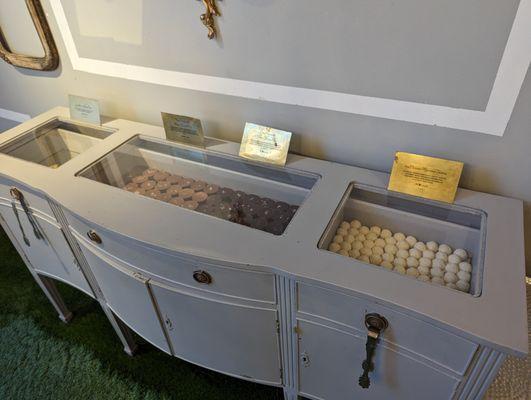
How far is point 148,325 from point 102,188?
44 centimetres

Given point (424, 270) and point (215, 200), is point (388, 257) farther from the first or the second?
point (215, 200)

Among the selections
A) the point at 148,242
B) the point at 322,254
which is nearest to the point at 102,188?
the point at 148,242

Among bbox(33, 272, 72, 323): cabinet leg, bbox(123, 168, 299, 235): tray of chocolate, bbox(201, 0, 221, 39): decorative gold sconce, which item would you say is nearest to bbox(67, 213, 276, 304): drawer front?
bbox(123, 168, 299, 235): tray of chocolate

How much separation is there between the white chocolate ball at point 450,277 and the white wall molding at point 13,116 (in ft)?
5.92

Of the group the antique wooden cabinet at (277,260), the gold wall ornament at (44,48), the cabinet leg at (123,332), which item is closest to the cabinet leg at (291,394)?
the antique wooden cabinet at (277,260)

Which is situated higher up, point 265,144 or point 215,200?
point 265,144

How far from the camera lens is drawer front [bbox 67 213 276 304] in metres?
0.78

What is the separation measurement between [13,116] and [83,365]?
1190 mm

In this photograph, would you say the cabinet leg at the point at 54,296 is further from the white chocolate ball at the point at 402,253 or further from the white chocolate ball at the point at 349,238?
the white chocolate ball at the point at 402,253

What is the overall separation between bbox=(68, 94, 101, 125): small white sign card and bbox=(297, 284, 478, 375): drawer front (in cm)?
96

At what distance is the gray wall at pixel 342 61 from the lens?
757 millimetres

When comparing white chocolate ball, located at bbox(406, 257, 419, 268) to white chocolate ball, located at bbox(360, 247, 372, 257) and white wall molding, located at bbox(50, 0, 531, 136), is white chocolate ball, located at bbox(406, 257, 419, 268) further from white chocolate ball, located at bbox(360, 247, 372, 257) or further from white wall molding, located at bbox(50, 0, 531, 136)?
white wall molding, located at bbox(50, 0, 531, 136)

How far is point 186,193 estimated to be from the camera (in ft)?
3.51

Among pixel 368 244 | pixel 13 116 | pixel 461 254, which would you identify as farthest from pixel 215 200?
pixel 13 116
